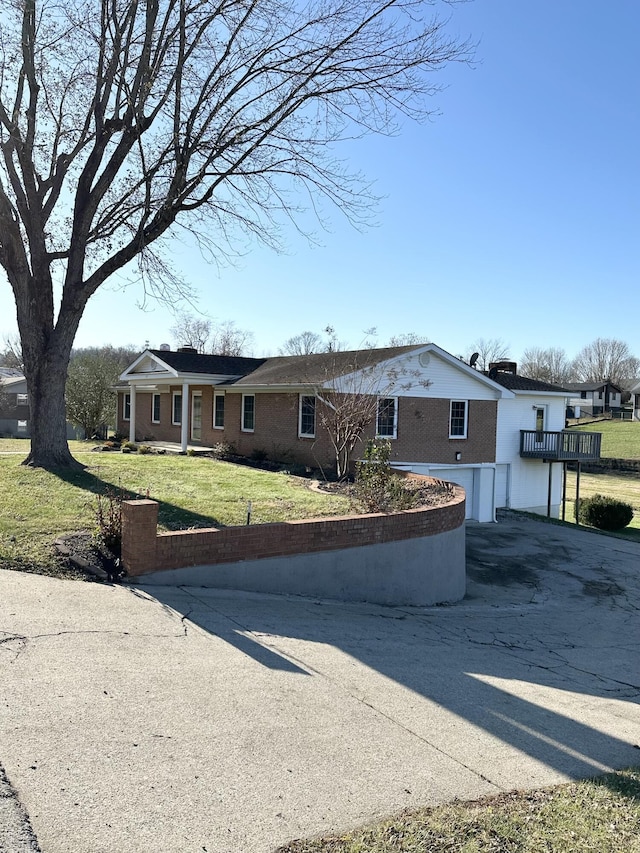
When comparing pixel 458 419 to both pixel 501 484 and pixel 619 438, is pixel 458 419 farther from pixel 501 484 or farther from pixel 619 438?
pixel 619 438

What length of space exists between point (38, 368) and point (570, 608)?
11.9 m

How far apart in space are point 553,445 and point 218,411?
14.6 m

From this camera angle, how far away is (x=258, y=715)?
441 cm

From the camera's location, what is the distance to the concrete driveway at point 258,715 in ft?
10.8

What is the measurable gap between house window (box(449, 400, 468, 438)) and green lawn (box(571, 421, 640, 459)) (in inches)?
1159

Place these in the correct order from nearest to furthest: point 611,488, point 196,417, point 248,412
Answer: point 248,412 < point 196,417 < point 611,488

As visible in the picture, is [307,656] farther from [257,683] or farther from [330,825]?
[330,825]

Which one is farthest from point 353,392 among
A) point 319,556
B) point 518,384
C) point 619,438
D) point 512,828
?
point 619,438

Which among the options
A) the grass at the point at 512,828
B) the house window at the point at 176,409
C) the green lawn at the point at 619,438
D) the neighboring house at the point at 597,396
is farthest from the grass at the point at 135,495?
the neighboring house at the point at 597,396

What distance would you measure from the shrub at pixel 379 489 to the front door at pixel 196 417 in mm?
14352

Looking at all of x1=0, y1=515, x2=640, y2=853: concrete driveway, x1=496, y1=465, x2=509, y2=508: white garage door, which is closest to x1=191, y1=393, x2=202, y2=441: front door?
x1=496, y1=465, x2=509, y2=508: white garage door

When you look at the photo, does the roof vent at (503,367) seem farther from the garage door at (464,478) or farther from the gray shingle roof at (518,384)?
the garage door at (464,478)

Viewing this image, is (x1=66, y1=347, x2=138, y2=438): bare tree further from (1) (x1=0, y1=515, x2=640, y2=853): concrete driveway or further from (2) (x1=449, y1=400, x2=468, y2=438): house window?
(1) (x1=0, y1=515, x2=640, y2=853): concrete driveway

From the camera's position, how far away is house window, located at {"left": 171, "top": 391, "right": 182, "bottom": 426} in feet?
91.6
